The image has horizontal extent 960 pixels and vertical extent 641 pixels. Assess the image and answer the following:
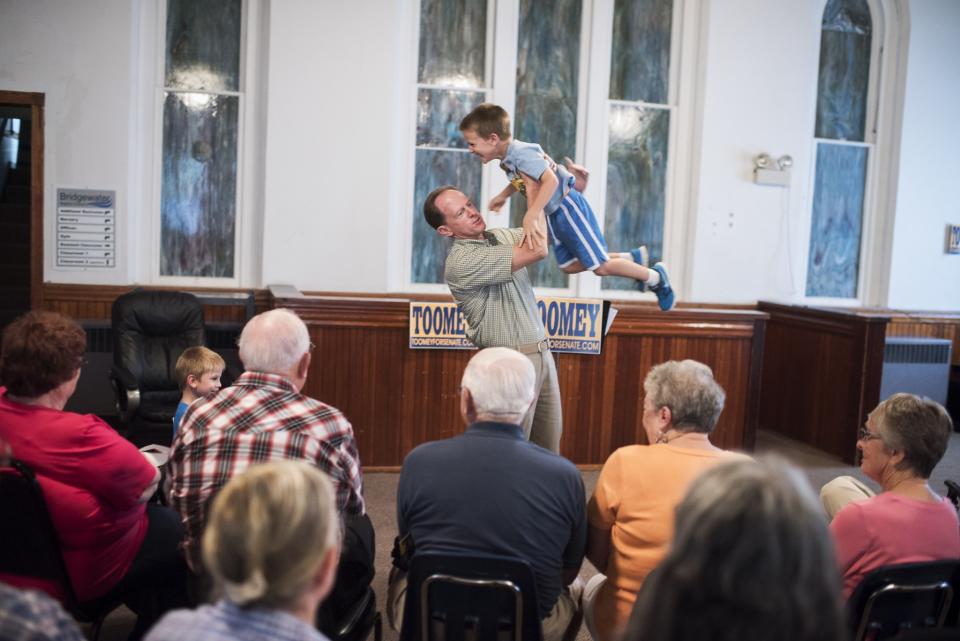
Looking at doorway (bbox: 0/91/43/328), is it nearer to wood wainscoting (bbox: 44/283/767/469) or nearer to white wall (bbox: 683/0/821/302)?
wood wainscoting (bbox: 44/283/767/469)

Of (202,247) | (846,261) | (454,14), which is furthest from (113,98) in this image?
(846,261)

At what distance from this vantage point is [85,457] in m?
2.25

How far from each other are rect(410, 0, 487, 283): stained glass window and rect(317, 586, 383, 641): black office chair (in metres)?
4.57

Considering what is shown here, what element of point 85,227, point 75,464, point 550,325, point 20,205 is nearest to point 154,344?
point 85,227

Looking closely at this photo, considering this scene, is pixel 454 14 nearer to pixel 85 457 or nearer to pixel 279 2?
pixel 279 2

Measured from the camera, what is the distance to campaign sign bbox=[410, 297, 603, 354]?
5324 mm

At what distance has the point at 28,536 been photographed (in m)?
2.16

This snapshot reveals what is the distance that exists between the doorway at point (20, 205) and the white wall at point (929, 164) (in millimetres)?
6604

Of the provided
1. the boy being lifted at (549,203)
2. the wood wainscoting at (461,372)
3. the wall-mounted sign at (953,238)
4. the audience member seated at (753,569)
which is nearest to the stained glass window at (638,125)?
the wood wainscoting at (461,372)

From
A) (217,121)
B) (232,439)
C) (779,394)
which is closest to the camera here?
(232,439)

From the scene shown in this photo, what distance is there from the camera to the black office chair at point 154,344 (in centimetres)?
506

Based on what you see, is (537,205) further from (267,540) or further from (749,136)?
(749,136)

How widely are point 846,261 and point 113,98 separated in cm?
590

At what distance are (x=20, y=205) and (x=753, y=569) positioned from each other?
8931 millimetres
